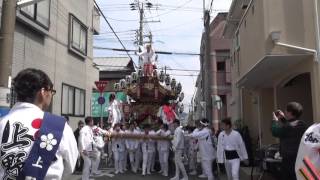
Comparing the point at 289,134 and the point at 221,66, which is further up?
the point at 221,66

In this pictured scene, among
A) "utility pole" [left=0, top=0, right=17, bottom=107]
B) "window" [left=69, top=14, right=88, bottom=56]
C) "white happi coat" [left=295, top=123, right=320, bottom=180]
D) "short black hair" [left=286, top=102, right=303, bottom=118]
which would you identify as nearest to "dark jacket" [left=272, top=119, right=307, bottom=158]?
"short black hair" [left=286, top=102, right=303, bottom=118]

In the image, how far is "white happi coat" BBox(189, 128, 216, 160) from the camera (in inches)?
518

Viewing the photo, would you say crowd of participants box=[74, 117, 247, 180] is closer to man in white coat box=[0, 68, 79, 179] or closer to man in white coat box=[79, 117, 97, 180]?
man in white coat box=[79, 117, 97, 180]

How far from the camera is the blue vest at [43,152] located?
310cm

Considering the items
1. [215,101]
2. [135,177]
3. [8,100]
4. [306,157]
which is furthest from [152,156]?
[306,157]

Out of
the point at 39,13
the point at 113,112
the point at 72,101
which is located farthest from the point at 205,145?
the point at 72,101

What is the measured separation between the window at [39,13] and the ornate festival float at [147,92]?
6.04 m

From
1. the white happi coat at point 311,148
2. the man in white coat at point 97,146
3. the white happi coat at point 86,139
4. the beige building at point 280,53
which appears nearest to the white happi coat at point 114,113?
the man in white coat at point 97,146

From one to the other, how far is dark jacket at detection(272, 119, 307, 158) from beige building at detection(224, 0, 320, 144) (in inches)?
116

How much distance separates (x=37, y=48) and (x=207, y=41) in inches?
348

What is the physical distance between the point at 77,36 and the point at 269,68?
10772 millimetres

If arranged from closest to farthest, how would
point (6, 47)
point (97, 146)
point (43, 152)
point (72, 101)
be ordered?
point (43, 152)
point (6, 47)
point (97, 146)
point (72, 101)

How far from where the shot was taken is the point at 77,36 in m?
19.9

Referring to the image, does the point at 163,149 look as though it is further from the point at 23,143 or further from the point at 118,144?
the point at 23,143
